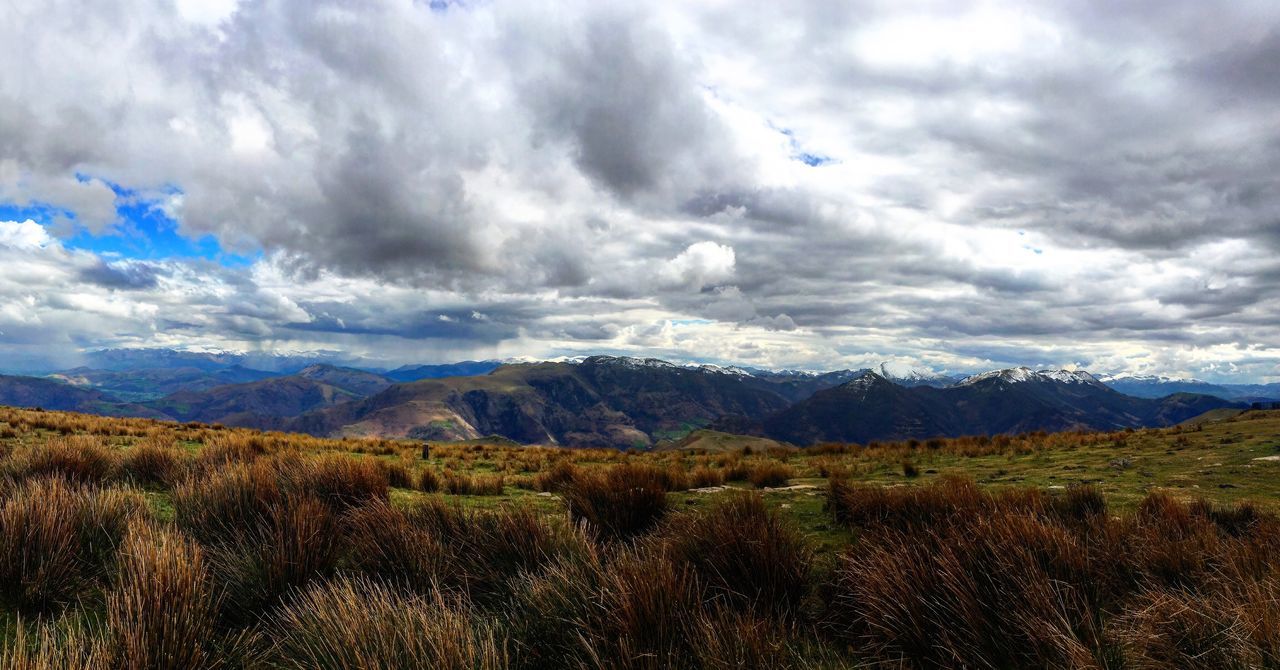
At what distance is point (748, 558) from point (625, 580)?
1.48 meters

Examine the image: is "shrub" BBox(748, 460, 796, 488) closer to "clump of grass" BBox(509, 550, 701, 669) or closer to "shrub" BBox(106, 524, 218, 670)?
"clump of grass" BBox(509, 550, 701, 669)

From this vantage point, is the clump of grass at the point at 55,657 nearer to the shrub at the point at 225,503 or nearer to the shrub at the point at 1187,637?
the shrub at the point at 225,503

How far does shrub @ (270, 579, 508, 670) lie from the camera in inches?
124

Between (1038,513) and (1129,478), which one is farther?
(1129,478)

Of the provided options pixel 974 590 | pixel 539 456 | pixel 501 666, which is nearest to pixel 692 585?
pixel 501 666

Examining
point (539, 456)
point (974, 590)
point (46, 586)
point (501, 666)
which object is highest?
point (974, 590)

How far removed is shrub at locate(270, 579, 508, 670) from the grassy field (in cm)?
2

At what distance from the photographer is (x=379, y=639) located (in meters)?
3.36

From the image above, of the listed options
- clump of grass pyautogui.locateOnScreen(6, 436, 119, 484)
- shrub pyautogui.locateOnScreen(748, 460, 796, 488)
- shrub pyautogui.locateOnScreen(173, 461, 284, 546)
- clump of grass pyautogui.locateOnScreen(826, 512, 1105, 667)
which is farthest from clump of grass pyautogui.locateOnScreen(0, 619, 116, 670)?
shrub pyautogui.locateOnScreen(748, 460, 796, 488)

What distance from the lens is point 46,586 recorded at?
4836 mm

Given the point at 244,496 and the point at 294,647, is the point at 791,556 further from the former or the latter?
the point at 244,496

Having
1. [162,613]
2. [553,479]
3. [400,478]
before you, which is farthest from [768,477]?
[162,613]

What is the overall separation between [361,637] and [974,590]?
13.2 feet

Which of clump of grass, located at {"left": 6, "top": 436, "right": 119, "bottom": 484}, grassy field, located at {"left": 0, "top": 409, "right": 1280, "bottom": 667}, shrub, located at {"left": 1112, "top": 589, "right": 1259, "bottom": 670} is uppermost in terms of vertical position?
shrub, located at {"left": 1112, "top": 589, "right": 1259, "bottom": 670}
